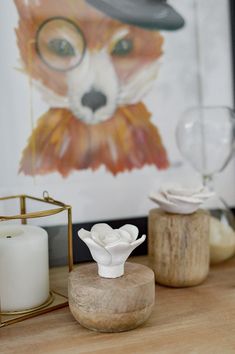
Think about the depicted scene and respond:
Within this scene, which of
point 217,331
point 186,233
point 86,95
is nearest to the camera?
point 217,331

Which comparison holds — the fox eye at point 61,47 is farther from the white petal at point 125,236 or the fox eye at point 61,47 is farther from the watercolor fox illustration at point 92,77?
the white petal at point 125,236

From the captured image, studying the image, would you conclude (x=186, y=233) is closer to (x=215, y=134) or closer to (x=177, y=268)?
(x=177, y=268)

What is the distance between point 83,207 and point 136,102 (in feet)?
0.62

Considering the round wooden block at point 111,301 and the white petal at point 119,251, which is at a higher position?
the white petal at point 119,251

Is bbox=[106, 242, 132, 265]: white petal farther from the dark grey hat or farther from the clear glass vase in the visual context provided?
the dark grey hat

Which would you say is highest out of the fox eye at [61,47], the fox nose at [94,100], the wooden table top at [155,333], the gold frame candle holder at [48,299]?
the fox eye at [61,47]

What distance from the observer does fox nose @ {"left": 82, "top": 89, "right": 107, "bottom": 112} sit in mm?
774

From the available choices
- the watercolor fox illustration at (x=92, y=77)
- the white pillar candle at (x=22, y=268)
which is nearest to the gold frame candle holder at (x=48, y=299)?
the white pillar candle at (x=22, y=268)

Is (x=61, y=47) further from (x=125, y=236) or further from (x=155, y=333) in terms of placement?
(x=155, y=333)

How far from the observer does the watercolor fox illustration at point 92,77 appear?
75 centimetres

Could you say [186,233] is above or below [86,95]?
below

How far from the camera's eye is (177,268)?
68cm

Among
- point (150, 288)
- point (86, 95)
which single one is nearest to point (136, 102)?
point (86, 95)

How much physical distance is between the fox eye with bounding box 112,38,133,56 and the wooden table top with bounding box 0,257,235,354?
355 millimetres
